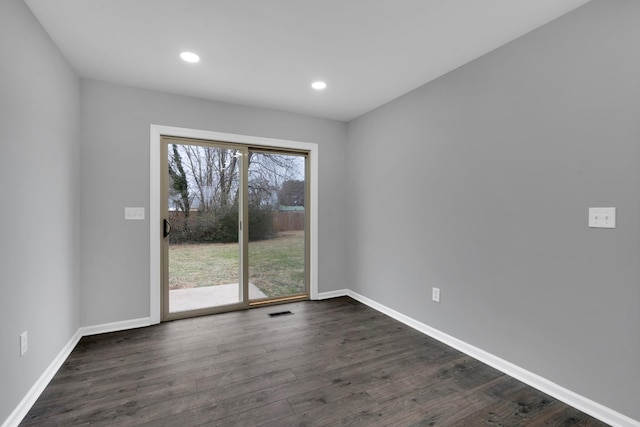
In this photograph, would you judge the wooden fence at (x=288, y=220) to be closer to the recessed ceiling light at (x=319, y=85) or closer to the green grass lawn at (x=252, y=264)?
the green grass lawn at (x=252, y=264)

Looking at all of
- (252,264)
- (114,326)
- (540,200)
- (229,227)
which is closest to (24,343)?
(114,326)

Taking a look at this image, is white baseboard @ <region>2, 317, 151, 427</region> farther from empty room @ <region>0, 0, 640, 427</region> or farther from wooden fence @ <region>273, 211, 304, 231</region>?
wooden fence @ <region>273, 211, 304, 231</region>

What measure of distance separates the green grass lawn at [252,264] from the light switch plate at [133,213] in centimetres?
47

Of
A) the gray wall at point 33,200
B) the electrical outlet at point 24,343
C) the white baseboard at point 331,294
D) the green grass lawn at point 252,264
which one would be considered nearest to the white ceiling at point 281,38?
the gray wall at point 33,200

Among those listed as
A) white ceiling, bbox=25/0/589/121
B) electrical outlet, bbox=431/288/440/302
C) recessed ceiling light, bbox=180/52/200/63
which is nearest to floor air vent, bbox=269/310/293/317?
electrical outlet, bbox=431/288/440/302

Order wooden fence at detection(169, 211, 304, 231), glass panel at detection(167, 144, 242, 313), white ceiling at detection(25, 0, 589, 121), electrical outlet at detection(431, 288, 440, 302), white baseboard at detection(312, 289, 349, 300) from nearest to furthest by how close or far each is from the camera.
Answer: white ceiling at detection(25, 0, 589, 121) → electrical outlet at detection(431, 288, 440, 302) → glass panel at detection(167, 144, 242, 313) → wooden fence at detection(169, 211, 304, 231) → white baseboard at detection(312, 289, 349, 300)

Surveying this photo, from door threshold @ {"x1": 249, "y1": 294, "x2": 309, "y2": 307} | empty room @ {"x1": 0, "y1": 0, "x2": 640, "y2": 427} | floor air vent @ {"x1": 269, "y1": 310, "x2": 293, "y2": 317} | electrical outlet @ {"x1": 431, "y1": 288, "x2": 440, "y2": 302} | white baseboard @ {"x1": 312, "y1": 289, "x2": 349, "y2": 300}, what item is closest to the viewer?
empty room @ {"x1": 0, "y1": 0, "x2": 640, "y2": 427}

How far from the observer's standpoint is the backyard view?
3.33m

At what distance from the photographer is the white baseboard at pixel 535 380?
1.71m

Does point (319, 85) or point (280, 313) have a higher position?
point (319, 85)

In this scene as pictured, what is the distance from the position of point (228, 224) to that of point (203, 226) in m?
0.29

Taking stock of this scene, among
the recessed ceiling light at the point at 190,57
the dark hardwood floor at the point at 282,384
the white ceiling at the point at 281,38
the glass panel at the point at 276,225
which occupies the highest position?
the white ceiling at the point at 281,38

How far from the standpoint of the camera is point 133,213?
9.93 feet

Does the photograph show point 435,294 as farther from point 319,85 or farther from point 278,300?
point 319,85
